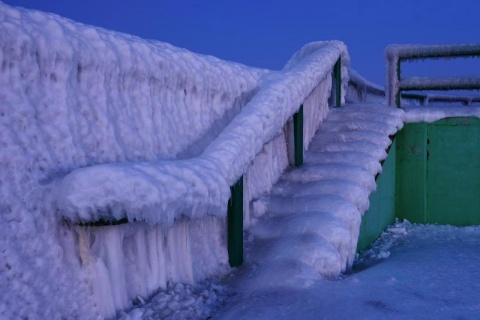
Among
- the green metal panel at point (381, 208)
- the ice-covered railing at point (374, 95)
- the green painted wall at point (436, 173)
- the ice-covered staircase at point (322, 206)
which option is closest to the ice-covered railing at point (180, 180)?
the ice-covered staircase at point (322, 206)

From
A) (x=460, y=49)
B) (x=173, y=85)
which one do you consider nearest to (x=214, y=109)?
(x=173, y=85)

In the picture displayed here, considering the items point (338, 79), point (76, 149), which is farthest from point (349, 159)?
point (76, 149)

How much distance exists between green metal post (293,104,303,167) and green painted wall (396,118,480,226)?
1660mm

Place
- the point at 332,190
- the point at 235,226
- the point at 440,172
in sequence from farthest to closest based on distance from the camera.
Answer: the point at 440,172 → the point at 332,190 → the point at 235,226

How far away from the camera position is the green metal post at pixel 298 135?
4.34 meters

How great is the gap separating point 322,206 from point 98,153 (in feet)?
6.30

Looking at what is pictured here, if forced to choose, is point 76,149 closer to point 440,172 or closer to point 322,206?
point 322,206

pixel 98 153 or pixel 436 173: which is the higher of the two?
pixel 98 153

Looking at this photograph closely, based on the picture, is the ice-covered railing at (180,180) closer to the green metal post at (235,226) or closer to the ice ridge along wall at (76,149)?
the green metal post at (235,226)

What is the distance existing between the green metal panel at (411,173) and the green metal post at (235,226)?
9.88 feet

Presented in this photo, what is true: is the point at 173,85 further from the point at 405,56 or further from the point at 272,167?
the point at 405,56

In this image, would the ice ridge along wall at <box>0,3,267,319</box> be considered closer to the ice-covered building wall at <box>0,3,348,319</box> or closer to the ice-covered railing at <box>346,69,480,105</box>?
the ice-covered building wall at <box>0,3,348,319</box>

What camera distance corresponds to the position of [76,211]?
74.0 inches

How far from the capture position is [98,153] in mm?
2238
